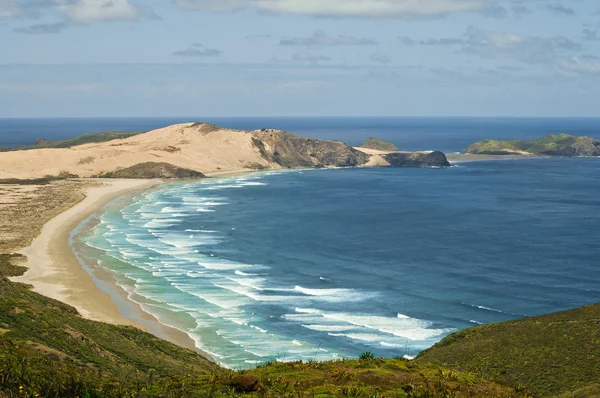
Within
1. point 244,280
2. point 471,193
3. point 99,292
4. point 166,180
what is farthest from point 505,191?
point 99,292

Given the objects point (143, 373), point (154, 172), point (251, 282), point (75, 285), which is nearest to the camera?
point (143, 373)

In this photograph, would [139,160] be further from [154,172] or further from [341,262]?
[341,262]

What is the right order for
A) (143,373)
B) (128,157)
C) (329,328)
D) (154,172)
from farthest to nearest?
1. (128,157)
2. (154,172)
3. (329,328)
4. (143,373)

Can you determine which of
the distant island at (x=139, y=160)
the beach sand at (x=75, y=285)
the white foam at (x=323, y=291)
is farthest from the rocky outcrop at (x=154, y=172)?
the white foam at (x=323, y=291)

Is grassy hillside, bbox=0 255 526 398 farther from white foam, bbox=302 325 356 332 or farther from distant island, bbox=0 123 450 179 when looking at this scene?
distant island, bbox=0 123 450 179

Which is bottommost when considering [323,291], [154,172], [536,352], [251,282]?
[323,291]

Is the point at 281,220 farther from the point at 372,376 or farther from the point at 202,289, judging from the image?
the point at 372,376

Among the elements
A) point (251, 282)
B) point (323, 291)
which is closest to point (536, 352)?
point (323, 291)

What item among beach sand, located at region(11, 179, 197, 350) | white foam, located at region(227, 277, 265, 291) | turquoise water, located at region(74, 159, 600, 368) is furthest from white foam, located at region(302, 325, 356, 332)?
white foam, located at region(227, 277, 265, 291)
